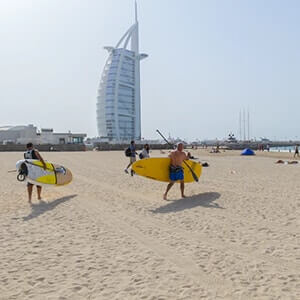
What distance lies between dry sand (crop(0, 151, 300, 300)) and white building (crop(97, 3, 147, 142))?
102338 millimetres

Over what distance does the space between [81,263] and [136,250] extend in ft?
2.82

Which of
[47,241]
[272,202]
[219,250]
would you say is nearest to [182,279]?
[219,250]

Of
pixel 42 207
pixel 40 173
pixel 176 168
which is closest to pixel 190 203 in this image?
pixel 176 168

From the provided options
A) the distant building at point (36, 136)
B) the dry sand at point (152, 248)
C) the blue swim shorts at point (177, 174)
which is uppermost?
the distant building at point (36, 136)

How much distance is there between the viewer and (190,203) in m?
8.59

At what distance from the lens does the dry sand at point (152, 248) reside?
3707mm

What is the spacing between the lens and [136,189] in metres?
11.3

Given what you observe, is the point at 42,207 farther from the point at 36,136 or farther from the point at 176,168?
the point at 36,136

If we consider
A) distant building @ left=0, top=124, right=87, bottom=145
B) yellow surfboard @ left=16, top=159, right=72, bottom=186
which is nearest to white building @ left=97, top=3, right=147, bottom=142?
distant building @ left=0, top=124, right=87, bottom=145

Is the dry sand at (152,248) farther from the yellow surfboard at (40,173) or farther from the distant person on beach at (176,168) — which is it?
the yellow surfboard at (40,173)

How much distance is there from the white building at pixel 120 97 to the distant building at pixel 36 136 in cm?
2637

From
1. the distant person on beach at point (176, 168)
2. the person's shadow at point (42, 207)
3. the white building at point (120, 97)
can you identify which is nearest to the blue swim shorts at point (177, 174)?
the distant person on beach at point (176, 168)

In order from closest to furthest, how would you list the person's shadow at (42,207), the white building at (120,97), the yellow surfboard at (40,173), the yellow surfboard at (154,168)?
the person's shadow at (42,207)
the yellow surfboard at (40,173)
the yellow surfboard at (154,168)
the white building at (120,97)

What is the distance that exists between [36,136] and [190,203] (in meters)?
79.4
